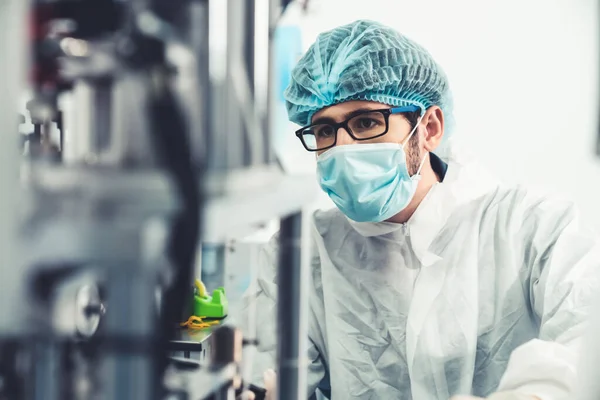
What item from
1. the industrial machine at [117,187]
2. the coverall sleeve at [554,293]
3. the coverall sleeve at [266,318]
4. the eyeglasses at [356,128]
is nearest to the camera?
the industrial machine at [117,187]

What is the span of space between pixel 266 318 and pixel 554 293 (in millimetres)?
528

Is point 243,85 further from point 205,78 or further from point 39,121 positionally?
point 39,121

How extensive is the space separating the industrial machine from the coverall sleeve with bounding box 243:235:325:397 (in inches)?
10.2

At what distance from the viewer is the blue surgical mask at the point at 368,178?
3.10ft

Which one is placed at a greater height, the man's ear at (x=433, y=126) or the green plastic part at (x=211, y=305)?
the man's ear at (x=433, y=126)

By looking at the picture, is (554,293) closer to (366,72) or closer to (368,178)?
(368,178)

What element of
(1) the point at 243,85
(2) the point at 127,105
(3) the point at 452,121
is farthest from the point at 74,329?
(3) the point at 452,121

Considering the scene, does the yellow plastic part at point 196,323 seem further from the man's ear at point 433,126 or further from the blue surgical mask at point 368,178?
the man's ear at point 433,126

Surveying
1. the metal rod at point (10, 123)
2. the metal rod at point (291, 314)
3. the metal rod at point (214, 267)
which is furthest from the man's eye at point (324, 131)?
the metal rod at point (10, 123)

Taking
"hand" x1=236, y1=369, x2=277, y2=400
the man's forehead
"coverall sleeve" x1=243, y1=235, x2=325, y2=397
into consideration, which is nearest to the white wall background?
the man's forehead

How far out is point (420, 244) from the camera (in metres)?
0.99

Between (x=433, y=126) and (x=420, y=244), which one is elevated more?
(x=433, y=126)

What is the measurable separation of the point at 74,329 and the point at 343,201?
0.49 m

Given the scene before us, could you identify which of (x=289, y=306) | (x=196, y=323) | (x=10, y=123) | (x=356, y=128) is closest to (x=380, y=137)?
(x=356, y=128)
